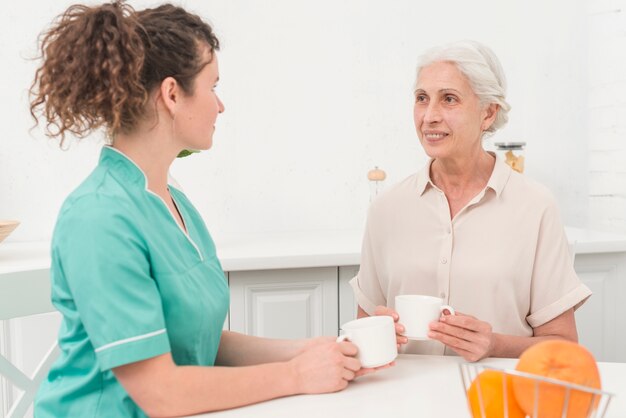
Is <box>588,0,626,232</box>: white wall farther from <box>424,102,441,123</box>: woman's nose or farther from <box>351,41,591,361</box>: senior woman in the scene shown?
<box>424,102,441,123</box>: woman's nose

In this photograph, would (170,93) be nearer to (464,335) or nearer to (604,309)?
(464,335)

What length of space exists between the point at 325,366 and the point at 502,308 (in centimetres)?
64

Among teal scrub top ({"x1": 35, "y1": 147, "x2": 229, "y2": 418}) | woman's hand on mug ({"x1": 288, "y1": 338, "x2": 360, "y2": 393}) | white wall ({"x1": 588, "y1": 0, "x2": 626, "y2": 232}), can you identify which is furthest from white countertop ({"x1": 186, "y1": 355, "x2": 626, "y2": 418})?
white wall ({"x1": 588, "y1": 0, "x2": 626, "y2": 232})

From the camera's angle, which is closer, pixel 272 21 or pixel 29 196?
pixel 29 196

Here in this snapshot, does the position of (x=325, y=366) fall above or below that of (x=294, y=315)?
above

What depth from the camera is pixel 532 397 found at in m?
0.81

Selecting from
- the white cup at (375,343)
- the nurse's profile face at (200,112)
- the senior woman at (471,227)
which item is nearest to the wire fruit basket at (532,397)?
the white cup at (375,343)

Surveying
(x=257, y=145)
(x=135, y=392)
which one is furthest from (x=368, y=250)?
(x=257, y=145)

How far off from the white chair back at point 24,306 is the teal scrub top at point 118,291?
314 mm

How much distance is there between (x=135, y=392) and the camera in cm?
100

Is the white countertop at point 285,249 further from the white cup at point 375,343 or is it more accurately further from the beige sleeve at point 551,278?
the white cup at point 375,343

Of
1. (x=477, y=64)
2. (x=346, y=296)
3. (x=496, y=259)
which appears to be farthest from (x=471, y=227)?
(x=346, y=296)

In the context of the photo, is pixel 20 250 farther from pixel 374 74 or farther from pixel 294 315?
pixel 374 74

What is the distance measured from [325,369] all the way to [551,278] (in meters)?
0.69
